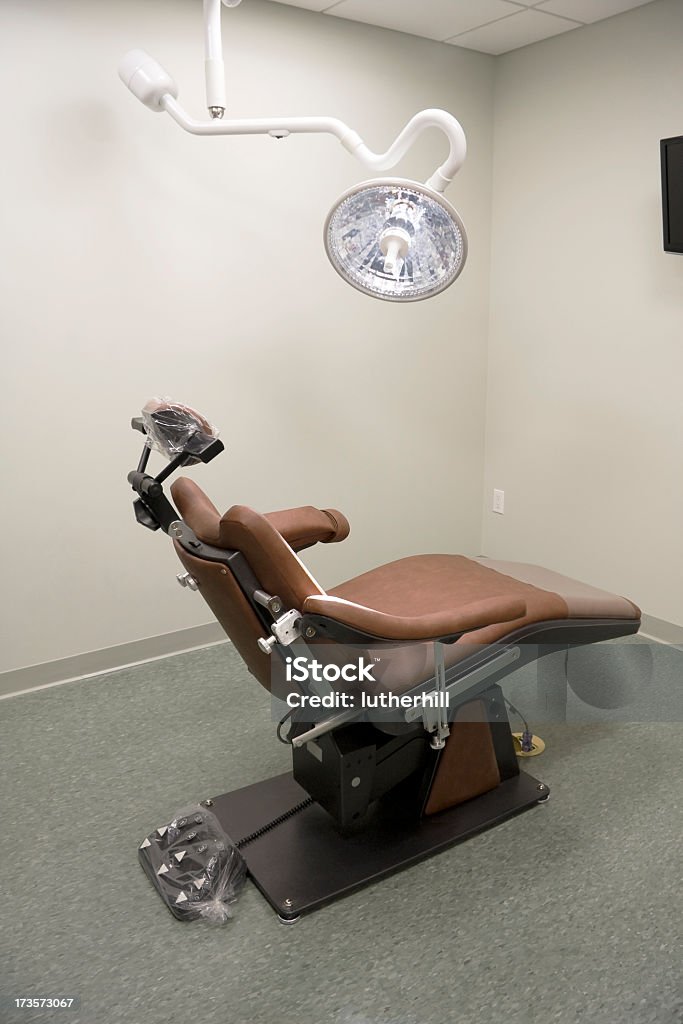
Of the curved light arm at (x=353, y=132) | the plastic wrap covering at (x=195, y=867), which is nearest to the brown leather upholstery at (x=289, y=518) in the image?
the plastic wrap covering at (x=195, y=867)

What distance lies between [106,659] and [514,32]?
2732 mm

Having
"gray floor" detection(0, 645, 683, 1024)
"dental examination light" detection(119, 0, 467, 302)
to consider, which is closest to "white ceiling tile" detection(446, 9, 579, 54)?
"dental examination light" detection(119, 0, 467, 302)

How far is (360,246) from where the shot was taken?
2.19 meters

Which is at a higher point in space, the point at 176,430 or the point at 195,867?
the point at 176,430

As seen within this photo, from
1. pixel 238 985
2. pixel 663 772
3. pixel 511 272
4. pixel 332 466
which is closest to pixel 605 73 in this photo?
pixel 511 272

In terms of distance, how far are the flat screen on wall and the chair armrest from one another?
1556 millimetres

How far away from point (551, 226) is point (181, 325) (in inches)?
59.6

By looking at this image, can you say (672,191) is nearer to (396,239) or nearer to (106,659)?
(396,239)

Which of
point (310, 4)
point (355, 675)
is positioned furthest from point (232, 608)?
point (310, 4)

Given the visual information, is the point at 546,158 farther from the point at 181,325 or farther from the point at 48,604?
the point at 48,604

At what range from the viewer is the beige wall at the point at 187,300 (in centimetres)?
262

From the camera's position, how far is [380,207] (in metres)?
2.08

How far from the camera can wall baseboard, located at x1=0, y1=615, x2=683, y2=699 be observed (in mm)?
2869

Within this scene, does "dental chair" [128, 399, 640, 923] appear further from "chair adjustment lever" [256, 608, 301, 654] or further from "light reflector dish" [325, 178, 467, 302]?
"light reflector dish" [325, 178, 467, 302]
